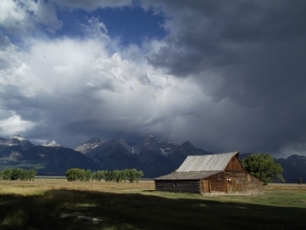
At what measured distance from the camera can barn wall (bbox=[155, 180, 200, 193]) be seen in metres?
52.2

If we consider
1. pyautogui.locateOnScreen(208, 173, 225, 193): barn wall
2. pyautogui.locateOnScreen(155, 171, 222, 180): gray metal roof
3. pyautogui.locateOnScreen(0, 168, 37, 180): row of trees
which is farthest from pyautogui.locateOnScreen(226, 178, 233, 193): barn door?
pyautogui.locateOnScreen(0, 168, 37, 180): row of trees

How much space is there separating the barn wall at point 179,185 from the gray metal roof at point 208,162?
5.40 m

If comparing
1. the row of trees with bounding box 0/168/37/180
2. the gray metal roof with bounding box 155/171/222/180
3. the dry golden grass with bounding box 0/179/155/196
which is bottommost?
the dry golden grass with bounding box 0/179/155/196

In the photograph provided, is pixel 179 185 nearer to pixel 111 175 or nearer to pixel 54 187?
pixel 54 187

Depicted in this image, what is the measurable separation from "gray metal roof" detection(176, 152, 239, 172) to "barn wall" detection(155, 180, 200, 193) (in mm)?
5395

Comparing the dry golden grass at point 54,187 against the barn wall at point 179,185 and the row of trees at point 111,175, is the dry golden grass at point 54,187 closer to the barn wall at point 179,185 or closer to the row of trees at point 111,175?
the barn wall at point 179,185

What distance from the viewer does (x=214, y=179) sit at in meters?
53.2

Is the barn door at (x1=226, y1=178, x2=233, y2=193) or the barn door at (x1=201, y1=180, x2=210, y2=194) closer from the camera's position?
the barn door at (x1=201, y1=180, x2=210, y2=194)

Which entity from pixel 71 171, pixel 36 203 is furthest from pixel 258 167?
pixel 71 171

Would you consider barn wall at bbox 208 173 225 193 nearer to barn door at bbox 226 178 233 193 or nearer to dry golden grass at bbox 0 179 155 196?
barn door at bbox 226 178 233 193

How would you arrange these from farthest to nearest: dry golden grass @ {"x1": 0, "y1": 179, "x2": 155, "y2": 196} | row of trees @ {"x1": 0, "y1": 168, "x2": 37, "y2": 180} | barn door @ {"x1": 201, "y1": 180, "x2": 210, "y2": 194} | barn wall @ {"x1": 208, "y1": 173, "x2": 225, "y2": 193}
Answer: row of trees @ {"x1": 0, "y1": 168, "x2": 37, "y2": 180}, barn wall @ {"x1": 208, "y1": 173, "x2": 225, "y2": 193}, barn door @ {"x1": 201, "y1": 180, "x2": 210, "y2": 194}, dry golden grass @ {"x1": 0, "y1": 179, "x2": 155, "y2": 196}

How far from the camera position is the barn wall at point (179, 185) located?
52.2 metres

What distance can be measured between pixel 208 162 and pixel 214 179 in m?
6.57

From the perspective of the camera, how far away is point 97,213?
632 inches
